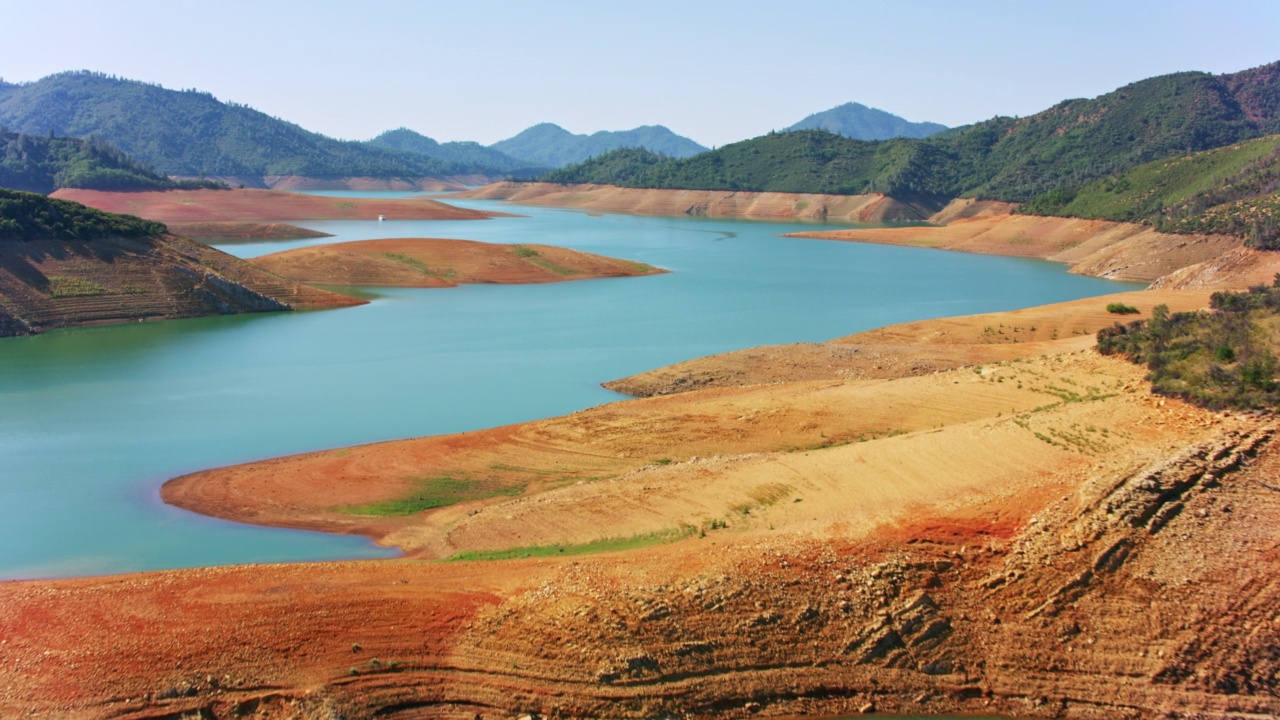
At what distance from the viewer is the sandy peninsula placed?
1270 centimetres

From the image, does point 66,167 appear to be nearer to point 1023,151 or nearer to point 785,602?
point 785,602

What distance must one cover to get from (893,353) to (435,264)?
133 feet

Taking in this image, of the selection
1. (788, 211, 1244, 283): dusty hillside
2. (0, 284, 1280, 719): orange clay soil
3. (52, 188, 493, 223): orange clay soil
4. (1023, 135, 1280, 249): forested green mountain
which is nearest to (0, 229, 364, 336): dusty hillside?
(0, 284, 1280, 719): orange clay soil

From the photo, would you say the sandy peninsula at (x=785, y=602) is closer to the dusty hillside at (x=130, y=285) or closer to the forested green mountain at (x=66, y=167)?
the dusty hillside at (x=130, y=285)

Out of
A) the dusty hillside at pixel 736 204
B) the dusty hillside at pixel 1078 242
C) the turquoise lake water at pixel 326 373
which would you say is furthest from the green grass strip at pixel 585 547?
the dusty hillside at pixel 736 204

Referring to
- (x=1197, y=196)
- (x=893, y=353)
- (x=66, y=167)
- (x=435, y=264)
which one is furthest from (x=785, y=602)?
(x=66, y=167)

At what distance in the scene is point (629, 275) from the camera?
68938mm

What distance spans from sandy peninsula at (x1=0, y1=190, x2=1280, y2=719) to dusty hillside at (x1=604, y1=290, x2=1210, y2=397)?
41.6 ft

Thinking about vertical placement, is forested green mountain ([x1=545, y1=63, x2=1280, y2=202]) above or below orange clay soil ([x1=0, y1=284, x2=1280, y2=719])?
above

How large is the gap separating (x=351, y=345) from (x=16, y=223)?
70.3 ft

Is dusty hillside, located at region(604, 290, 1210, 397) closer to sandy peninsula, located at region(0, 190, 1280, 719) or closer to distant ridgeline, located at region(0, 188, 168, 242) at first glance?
sandy peninsula, located at region(0, 190, 1280, 719)

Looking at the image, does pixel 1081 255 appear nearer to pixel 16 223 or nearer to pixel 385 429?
pixel 385 429

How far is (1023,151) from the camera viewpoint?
5655 inches

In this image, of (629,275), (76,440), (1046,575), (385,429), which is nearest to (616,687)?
(1046,575)
